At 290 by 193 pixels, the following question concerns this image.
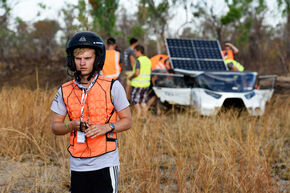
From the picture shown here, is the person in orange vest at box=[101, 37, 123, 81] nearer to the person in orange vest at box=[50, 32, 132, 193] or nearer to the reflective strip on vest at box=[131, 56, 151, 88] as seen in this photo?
the reflective strip on vest at box=[131, 56, 151, 88]

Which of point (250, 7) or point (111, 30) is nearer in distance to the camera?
point (111, 30)

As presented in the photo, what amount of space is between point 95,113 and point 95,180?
39cm

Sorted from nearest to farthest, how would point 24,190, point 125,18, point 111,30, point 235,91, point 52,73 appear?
point 24,190, point 235,91, point 111,30, point 52,73, point 125,18

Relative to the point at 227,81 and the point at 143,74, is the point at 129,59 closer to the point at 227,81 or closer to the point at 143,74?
the point at 143,74

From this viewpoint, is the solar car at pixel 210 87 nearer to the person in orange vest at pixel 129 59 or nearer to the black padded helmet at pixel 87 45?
the person in orange vest at pixel 129 59

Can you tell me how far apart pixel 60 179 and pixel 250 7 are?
29677mm

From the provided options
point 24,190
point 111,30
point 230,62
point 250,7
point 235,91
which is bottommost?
point 24,190

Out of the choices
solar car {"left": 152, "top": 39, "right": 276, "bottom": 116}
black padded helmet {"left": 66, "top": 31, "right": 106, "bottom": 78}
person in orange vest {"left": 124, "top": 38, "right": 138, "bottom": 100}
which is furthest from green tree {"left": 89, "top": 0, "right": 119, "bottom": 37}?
black padded helmet {"left": 66, "top": 31, "right": 106, "bottom": 78}

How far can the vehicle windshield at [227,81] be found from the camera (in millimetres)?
8328

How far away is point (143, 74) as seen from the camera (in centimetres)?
814

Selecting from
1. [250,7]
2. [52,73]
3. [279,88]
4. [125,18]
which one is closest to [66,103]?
[279,88]

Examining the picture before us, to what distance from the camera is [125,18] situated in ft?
137

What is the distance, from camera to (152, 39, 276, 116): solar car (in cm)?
812

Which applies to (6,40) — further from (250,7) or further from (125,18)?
(250,7)
